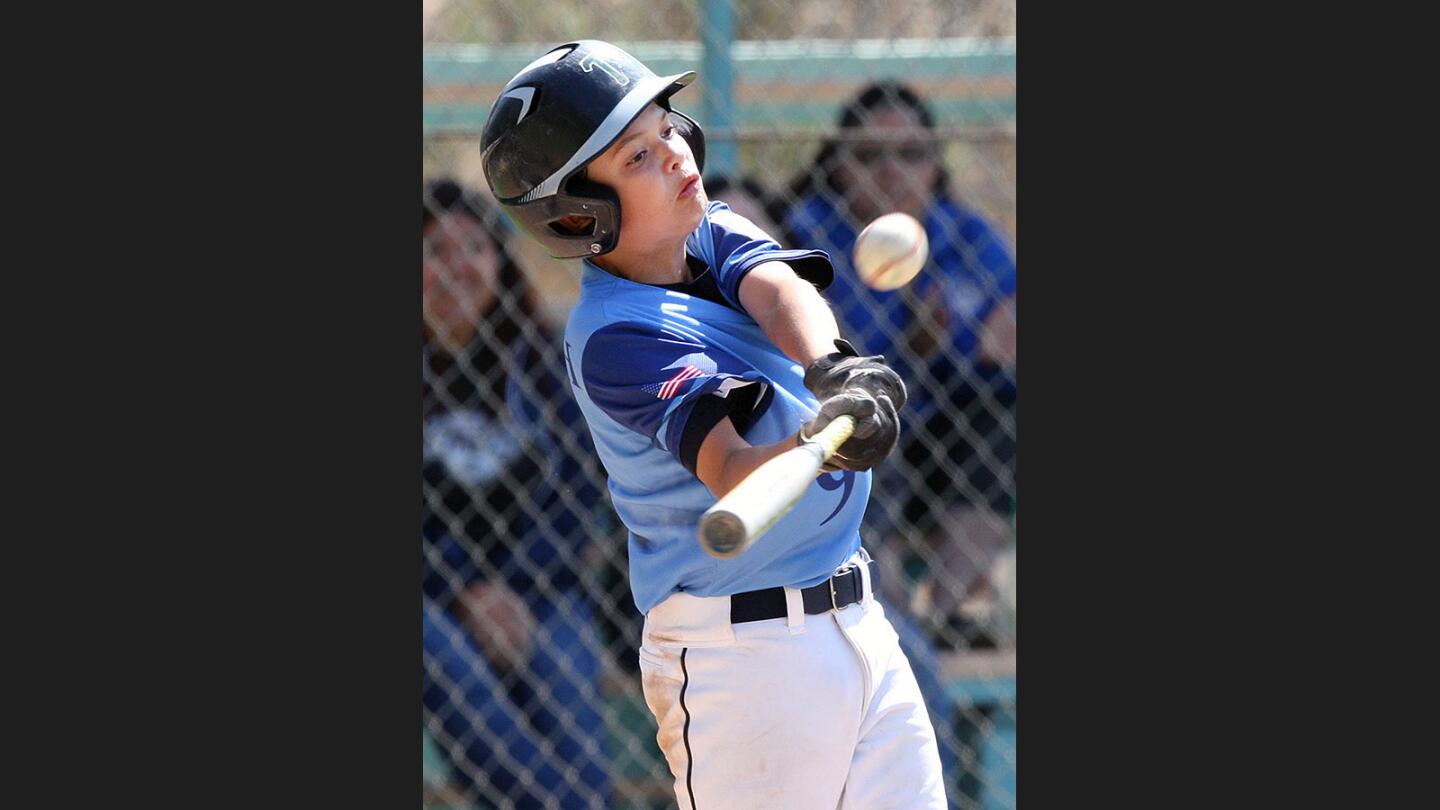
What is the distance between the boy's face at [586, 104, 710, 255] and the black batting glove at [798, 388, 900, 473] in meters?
0.58

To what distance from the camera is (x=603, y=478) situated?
14.2 ft

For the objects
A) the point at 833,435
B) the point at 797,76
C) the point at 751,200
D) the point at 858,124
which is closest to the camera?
the point at 833,435

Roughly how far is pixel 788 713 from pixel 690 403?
1.77 ft

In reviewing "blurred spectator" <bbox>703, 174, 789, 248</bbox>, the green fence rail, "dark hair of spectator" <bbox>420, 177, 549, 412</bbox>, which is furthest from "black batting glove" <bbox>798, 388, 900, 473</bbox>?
the green fence rail

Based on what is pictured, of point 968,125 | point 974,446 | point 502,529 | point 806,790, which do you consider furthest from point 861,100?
point 806,790

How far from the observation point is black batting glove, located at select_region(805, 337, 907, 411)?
2201 mm

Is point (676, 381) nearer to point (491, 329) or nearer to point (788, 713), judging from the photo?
point (788, 713)

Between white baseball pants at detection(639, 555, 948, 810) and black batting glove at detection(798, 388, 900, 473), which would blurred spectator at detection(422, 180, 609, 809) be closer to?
white baseball pants at detection(639, 555, 948, 810)

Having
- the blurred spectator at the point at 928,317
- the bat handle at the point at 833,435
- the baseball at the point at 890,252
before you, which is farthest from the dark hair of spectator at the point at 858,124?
the bat handle at the point at 833,435

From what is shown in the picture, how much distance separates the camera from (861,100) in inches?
174

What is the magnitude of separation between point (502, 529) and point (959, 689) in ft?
4.43

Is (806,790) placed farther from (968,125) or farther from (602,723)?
(968,125)

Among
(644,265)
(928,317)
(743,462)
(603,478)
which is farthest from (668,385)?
(928,317)

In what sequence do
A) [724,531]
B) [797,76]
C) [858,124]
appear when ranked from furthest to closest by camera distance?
[797,76] < [858,124] < [724,531]
